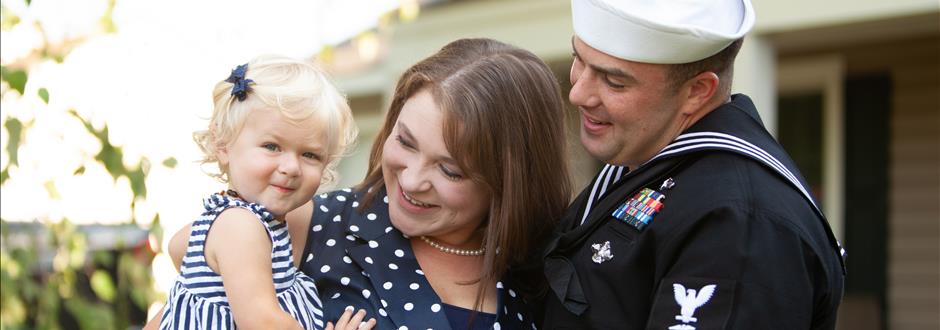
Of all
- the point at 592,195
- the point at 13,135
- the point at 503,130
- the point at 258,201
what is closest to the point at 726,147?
the point at 592,195

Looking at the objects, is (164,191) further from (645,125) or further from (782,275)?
(782,275)

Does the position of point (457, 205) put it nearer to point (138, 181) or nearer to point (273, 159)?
point (273, 159)

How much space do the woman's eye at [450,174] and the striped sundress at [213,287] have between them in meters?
0.37

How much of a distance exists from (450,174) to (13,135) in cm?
153

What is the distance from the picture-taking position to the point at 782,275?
1682mm

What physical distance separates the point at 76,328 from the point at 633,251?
316 cm

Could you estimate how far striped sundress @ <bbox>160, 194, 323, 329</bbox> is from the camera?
Result: 2.12 m

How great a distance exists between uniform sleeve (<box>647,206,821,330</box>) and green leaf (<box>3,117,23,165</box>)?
2093mm

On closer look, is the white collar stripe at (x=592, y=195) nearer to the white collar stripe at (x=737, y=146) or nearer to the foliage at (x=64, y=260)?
the white collar stripe at (x=737, y=146)

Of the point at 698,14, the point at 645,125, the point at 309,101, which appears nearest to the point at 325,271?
the point at 309,101

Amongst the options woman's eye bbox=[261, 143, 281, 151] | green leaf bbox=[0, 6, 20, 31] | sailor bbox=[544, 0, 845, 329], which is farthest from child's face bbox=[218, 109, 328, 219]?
green leaf bbox=[0, 6, 20, 31]

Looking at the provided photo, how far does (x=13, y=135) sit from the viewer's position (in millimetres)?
3061

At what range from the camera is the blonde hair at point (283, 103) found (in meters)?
2.13

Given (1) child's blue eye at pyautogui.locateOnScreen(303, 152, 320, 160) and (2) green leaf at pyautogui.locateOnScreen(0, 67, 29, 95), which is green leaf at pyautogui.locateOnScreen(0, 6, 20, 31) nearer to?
(2) green leaf at pyautogui.locateOnScreen(0, 67, 29, 95)
